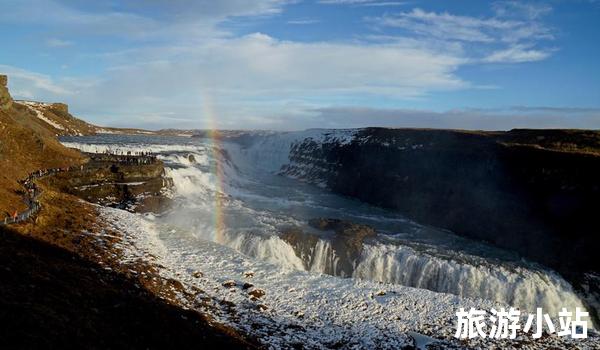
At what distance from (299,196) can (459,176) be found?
862 inches

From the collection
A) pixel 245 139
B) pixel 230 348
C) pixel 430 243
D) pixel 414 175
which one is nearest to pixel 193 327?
pixel 230 348

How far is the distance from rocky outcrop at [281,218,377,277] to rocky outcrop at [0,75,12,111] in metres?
35.4

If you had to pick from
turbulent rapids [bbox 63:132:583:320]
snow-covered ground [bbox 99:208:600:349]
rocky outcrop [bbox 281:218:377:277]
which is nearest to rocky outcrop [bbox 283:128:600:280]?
turbulent rapids [bbox 63:132:583:320]

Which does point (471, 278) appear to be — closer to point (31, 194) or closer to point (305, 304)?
point (305, 304)

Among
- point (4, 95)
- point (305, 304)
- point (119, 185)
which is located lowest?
point (305, 304)

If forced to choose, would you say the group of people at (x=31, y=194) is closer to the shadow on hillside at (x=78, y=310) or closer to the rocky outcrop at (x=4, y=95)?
the shadow on hillside at (x=78, y=310)

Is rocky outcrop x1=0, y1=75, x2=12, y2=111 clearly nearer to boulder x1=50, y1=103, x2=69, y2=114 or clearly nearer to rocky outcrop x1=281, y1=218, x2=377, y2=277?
rocky outcrop x1=281, y1=218, x2=377, y2=277

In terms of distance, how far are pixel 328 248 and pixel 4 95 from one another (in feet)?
133

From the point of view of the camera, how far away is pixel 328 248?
35219 mm

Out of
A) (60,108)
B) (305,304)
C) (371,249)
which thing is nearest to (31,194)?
(305,304)

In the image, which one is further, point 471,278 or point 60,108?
point 60,108

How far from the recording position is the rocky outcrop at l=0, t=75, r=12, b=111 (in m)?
48.3

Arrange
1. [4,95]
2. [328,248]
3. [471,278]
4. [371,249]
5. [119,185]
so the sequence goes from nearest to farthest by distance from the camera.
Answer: [471,278] < [371,249] < [328,248] < [119,185] < [4,95]

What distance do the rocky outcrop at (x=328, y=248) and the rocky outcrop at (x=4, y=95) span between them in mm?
35433
